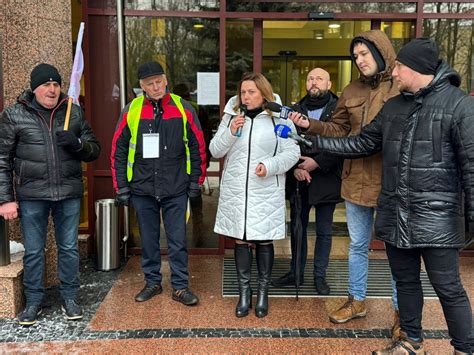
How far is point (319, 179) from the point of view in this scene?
14.6ft

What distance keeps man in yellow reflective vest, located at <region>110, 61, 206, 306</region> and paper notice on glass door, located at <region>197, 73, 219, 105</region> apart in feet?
4.05

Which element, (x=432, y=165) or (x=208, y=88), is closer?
(x=432, y=165)

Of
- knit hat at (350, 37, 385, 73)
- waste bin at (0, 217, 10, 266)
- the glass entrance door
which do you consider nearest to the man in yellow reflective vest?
waste bin at (0, 217, 10, 266)

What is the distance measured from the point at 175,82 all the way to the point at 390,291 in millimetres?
3087

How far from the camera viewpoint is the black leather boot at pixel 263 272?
4.17 meters

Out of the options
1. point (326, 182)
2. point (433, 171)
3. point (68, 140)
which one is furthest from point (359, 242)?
point (68, 140)

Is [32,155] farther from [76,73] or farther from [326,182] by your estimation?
[326,182]

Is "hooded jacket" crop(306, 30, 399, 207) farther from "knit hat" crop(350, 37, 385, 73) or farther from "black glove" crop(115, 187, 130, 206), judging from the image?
"black glove" crop(115, 187, 130, 206)

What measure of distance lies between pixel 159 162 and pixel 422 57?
2220mm

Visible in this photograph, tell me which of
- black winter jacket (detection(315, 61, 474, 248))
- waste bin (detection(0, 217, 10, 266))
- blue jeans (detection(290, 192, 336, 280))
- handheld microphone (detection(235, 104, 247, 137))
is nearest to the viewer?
black winter jacket (detection(315, 61, 474, 248))

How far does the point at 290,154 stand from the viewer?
4051 mm

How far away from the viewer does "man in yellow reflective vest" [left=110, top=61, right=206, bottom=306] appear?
168 inches

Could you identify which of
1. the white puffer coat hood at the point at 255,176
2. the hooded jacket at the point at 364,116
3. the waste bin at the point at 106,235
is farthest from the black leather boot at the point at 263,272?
the waste bin at the point at 106,235

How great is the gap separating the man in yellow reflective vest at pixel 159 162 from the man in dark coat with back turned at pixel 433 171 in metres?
1.76
